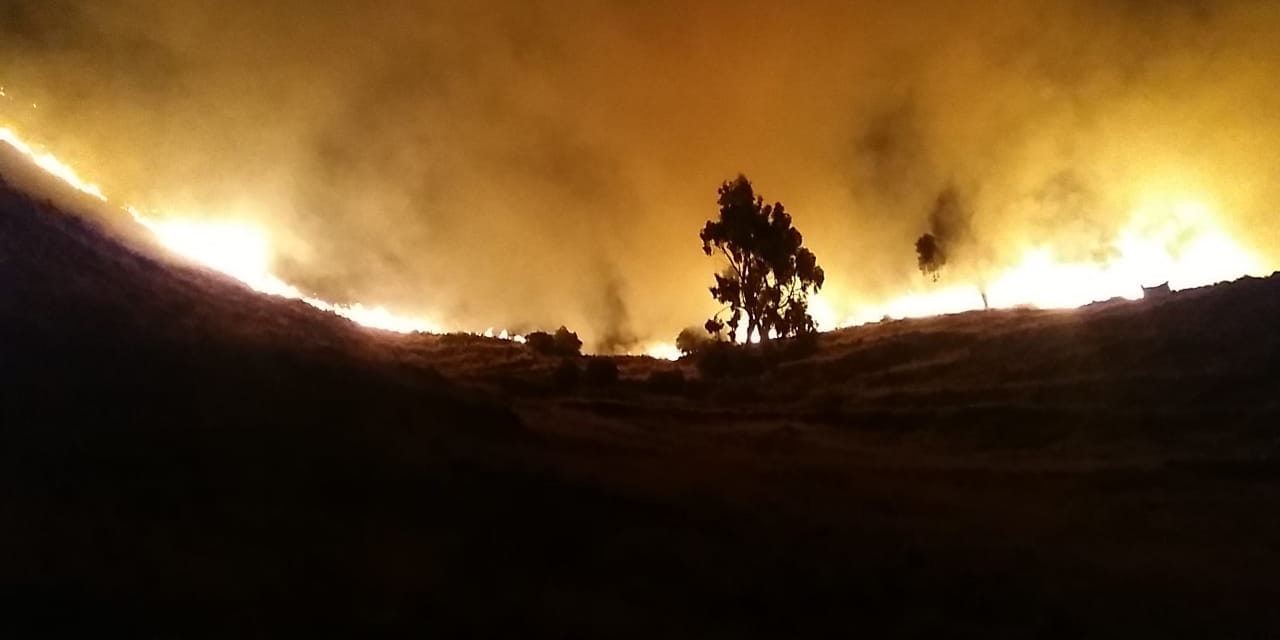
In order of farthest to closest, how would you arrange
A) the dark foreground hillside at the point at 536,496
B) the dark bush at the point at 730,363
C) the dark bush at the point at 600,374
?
the dark bush at the point at 730,363 → the dark bush at the point at 600,374 → the dark foreground hillside at the point at 536,496

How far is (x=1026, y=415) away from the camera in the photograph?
2008 centimetres

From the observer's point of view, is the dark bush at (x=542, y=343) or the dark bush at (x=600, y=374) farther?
the dark bush at (x=542, y=343)

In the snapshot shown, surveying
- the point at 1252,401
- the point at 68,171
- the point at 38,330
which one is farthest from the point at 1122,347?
the point at 68,171

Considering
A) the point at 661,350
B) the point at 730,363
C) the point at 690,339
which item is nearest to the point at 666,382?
the point at 730,363

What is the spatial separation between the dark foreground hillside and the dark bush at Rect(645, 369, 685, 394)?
548cm

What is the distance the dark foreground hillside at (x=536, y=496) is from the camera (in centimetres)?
777

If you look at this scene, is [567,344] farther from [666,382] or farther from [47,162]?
[47,162]

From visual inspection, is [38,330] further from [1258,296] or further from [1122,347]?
[1258,296]

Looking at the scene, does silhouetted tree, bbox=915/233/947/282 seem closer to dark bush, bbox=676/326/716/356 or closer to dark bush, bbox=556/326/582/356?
dark bush, bbox=676/326/716/356

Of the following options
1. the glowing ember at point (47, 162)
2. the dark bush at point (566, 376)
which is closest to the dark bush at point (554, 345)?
the dark bush at point (566, 376)

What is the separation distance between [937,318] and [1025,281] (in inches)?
539

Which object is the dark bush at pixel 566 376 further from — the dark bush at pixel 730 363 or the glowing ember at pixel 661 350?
the glowing ember at pixel 661 350

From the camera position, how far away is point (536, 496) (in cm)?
1091

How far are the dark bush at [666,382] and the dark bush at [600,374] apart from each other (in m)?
1.04
